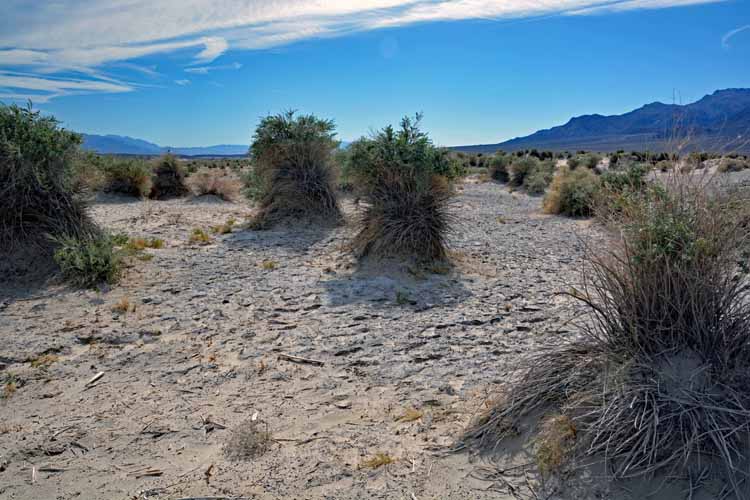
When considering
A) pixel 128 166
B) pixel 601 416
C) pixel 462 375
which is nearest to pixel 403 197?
pixel 462 375

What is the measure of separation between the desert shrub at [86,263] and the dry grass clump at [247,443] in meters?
4.32

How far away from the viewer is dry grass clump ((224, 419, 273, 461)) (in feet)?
11.5

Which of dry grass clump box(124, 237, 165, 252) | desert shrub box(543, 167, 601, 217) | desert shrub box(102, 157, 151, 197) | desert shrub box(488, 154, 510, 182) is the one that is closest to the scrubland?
dry grass clump box(124, 237, 165, 252)

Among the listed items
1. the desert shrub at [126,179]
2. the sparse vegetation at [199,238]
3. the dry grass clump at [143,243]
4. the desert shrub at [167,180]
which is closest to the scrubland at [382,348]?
the dry grass clump at [143,243]

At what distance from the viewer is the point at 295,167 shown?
1228 centimetres

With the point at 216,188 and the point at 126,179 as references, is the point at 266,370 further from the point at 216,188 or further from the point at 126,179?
the point at 126,179

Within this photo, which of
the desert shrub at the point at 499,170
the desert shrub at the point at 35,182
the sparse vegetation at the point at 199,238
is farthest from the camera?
the desert shrub at the point at 499,170

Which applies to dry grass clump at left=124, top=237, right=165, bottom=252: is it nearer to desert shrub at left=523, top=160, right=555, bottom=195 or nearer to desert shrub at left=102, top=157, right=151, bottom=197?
desert shrub at left=102, top=157, right=151, bottom=197

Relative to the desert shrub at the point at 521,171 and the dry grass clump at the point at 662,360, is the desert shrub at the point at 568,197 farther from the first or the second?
the dry grass clump at the point at 662,360

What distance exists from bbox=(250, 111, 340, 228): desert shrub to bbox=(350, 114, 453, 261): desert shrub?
3368 mm

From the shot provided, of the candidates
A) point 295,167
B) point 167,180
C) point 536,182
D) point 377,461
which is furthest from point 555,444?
point 536,182

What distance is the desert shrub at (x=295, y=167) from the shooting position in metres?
11.9

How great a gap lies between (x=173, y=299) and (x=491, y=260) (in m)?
4.86

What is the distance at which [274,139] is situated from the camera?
12.2 m
